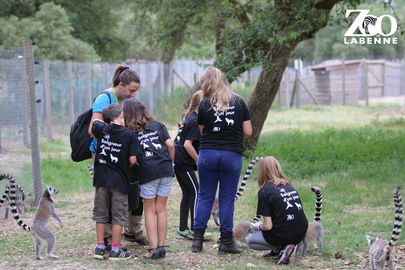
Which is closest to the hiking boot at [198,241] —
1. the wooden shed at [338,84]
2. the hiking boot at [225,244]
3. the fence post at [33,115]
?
the hiking boot at [225,244]

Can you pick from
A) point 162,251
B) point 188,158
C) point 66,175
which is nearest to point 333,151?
point 66,175

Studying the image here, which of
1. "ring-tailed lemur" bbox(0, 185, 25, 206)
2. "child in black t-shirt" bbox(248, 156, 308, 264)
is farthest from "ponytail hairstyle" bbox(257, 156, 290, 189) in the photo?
"ring-tailed lemur" bbox(0, 185, 25, 206)

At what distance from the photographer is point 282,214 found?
5465 mm

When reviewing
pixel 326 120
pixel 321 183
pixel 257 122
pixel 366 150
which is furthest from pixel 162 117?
pixel 321 183

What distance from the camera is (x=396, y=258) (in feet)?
18.7

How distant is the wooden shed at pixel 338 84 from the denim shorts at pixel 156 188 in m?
24.2

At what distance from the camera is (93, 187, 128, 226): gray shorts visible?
17.5ft

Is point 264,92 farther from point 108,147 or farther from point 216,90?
point 108,147

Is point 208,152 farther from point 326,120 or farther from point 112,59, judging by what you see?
point 112,59

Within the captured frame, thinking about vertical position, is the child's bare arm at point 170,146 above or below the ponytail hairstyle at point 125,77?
below

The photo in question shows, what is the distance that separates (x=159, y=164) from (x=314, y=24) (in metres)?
7.20

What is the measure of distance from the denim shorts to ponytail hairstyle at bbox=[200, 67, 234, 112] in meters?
0.97

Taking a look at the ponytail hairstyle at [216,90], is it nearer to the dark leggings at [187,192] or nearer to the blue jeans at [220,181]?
the blue jeans at [220,181]

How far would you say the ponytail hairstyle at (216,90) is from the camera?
552 cm
